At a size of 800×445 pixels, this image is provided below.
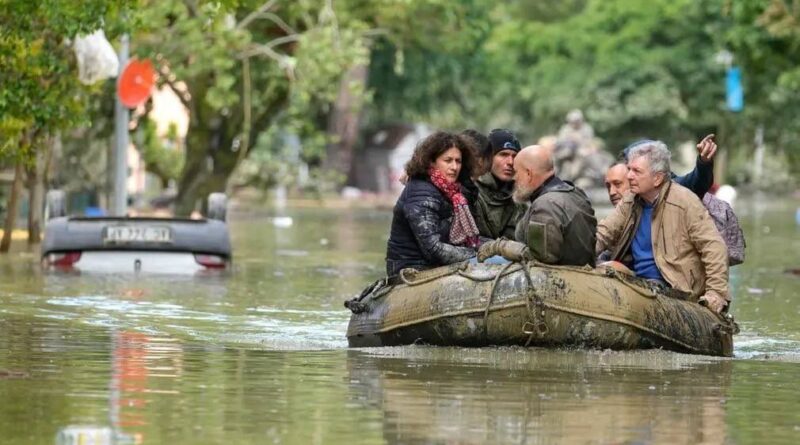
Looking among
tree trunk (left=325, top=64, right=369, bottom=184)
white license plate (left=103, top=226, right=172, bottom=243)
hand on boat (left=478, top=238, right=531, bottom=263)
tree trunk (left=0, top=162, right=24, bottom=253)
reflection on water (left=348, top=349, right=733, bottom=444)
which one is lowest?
reflection on water (left=348, top=349, right=733, bottom=444)

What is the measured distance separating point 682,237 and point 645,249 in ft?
1.29

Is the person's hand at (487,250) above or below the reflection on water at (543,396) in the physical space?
above

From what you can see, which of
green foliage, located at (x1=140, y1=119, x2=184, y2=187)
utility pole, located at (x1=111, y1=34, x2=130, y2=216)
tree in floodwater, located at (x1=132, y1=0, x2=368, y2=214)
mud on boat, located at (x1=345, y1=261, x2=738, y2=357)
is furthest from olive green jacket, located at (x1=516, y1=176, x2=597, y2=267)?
green foliage, located at (x1=140, y1=119, x2=184, y2=187)

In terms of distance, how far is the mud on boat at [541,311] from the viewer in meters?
14.1

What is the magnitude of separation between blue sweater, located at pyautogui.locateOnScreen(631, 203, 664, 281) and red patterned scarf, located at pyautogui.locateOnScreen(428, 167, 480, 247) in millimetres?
1037

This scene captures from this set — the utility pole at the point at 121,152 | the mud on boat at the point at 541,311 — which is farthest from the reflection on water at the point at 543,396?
the utility pole at the point at 121,152

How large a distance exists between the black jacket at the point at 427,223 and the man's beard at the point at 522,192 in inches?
24.0

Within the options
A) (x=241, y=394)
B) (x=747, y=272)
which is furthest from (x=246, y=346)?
(x=747, y=272)

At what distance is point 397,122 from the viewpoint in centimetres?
9562

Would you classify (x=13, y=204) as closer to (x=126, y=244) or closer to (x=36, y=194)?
(x=36, y=194)

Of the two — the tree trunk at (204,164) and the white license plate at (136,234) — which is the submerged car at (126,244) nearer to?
the white license plate at (136,234)

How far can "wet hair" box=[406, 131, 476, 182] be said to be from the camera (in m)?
15.0

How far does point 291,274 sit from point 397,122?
229 ft

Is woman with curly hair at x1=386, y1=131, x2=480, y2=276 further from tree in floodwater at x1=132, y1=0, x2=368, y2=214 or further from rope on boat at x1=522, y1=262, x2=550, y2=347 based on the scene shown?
tree in floodwater at x1=132, y1=0, x2=368, y2=214
